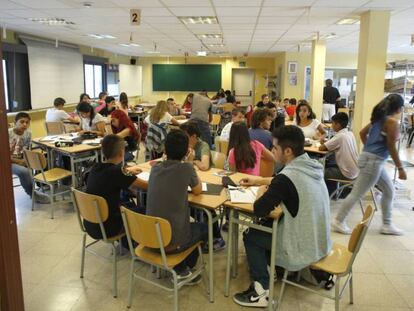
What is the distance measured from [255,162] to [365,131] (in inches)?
54.3

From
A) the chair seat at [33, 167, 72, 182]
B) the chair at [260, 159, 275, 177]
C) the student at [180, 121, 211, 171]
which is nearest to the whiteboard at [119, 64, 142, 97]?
the chair seat at [33, 167, 72, 182]

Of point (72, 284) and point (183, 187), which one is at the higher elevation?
point (183, 187)

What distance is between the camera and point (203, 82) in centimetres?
1446

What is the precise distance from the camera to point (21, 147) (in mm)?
4832

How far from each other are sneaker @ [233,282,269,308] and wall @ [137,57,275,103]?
12503 millimetres

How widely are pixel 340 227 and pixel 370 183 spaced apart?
0.57 m

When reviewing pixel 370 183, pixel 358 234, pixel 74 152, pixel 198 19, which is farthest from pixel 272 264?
pixel 198 19

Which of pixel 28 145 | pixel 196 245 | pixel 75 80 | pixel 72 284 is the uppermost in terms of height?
pixel 75 80

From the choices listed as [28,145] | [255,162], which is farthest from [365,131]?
[28,145]

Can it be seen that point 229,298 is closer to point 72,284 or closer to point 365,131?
point 72,284

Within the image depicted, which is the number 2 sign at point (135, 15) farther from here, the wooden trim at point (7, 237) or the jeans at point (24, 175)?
the wooden trim at point (7, 237)

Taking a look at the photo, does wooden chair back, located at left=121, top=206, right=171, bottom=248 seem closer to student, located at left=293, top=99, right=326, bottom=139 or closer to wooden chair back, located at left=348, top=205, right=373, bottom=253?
wooden chair back, located at left=348, top=205, right=373, bottom=253

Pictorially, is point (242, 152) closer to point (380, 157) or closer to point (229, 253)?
point (229, 253)

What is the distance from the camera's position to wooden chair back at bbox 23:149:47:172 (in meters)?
4.14
